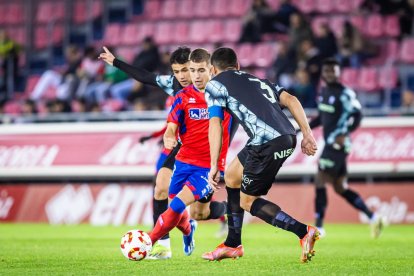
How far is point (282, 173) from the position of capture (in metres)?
18.8

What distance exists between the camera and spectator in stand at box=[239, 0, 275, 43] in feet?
72.3

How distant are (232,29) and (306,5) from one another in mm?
1981

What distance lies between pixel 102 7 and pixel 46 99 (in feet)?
14.3

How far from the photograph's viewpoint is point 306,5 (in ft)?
75.9

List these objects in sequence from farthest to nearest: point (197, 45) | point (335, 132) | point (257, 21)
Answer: point (197, 45), point (257, 21), point (335, 132)

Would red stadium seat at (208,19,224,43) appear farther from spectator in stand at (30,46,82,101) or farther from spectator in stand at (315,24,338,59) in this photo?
spectator in stand at (315,24,338,59)

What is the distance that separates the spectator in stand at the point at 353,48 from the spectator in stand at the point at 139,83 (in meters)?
4.08

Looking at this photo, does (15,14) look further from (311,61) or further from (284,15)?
(311,61)

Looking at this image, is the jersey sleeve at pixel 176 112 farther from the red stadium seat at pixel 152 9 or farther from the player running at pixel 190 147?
the red stadium seat at pixel 152 9

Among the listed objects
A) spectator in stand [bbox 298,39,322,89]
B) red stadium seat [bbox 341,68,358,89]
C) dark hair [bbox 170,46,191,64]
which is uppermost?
dark hair [bbox 170,46,191,64]

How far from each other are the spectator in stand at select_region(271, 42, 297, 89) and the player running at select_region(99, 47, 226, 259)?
Answer: 9.53 meters

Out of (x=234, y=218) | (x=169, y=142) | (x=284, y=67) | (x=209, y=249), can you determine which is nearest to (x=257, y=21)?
(x=284, y=67)

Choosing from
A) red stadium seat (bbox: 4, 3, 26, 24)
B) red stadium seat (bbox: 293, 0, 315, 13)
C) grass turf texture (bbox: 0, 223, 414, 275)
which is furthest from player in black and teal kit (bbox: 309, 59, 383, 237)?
red stadium seat (bbox: 4, 3, 26, 24)

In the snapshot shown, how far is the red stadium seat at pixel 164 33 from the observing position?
24.7 meters
